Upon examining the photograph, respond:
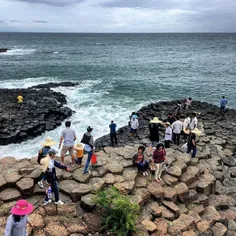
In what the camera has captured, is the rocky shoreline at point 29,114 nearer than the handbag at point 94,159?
No

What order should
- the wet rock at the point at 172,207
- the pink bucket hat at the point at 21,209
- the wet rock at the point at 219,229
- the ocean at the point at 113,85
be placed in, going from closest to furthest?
the pink bucket hat at the point at 21,209 → the wet rock at the point at 219,229 → the wet rock at the point at 172,207 → the ocean at the point at 113,85

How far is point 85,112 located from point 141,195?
64.7ft

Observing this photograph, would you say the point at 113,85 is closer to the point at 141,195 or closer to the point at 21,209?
the point at 141,195

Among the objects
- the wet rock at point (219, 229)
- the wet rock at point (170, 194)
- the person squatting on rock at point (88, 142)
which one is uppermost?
the person squatting on rock at point (88, 142)

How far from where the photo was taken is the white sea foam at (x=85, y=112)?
21612 mm

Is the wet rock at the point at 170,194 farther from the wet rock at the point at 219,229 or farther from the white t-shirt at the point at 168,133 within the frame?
the white t-shirt at the point at 168,133

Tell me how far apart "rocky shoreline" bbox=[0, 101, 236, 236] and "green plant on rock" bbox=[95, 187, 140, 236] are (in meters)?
0.33

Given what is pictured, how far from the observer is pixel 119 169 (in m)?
12.5

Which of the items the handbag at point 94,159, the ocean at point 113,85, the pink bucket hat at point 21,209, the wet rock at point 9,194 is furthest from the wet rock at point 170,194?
the ocean at point 113,85

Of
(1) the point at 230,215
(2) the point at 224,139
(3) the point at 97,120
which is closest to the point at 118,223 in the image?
(1) the point at 230,215

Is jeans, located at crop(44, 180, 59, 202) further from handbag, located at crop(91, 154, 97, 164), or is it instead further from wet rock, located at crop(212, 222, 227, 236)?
wet rock, located at crop(212, 222, 227, 236)

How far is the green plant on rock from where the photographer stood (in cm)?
891

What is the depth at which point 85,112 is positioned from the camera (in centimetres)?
2997

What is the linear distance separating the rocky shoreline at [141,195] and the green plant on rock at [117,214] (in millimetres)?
327
